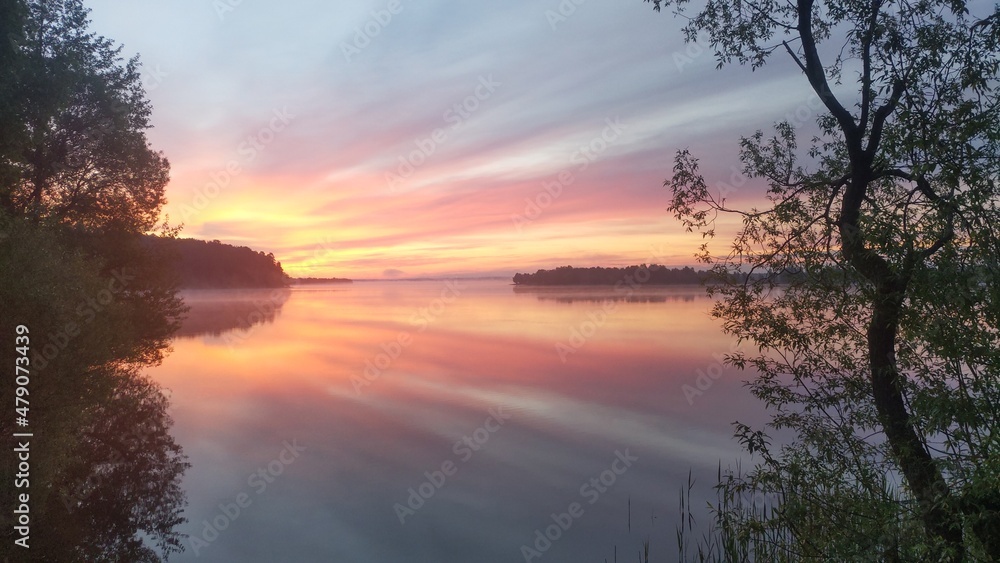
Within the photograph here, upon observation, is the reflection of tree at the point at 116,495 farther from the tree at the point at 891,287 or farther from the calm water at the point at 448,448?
the tree at the point at 891,287

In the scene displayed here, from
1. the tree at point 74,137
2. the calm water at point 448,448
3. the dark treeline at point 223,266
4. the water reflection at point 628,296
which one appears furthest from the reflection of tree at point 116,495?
the dark treeline at point 223,266

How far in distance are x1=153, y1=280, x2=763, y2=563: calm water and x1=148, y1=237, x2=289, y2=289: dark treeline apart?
97.1 m

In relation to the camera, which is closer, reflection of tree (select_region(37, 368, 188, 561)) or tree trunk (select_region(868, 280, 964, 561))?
tree trunk (select_region(868, 280, 964, 561))

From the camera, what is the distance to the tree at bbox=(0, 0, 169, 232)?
59.7ft

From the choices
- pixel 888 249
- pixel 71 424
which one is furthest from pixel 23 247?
pixel 888 249

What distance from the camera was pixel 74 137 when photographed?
74.9ft

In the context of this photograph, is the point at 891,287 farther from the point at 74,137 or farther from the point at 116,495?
the point at 74,137

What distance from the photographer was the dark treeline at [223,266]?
122500 mm

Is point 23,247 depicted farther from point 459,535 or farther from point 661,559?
point 661,559

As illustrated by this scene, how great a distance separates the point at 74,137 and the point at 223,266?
121 metres

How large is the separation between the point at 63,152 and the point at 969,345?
27468 mm

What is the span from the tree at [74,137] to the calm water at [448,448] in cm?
802

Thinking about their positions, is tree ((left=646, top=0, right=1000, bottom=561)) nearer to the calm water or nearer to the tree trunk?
the tree trunk

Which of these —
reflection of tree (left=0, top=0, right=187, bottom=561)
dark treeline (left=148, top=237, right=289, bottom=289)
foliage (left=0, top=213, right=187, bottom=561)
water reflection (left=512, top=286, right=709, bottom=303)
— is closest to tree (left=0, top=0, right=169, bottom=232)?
reflection of tree (left=0, top=0, right=187, bottom=561)
